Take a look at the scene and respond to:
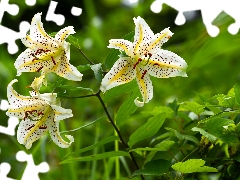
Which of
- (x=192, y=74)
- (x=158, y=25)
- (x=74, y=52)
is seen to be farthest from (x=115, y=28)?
(x=158, y=25)

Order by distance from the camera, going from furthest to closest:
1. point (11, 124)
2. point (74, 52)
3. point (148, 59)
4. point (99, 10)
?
point (99, 10)
point (74, 52)
point (11, 124)
point (148, 59)

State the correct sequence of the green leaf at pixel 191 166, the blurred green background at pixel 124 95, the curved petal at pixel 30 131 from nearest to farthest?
the green leaf at pixel 191 166, the curved petal at pixel 30 131, the blurred green background at pixel 124 95

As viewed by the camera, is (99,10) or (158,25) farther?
(99,10)

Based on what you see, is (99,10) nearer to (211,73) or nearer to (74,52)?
(74,52)

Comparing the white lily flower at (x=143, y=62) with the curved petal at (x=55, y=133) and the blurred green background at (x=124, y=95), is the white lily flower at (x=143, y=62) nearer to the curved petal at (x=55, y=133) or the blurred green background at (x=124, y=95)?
the curved petal at (x=55, y=133)

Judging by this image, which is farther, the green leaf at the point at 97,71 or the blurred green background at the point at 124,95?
the blurred green background at the point at 124,95

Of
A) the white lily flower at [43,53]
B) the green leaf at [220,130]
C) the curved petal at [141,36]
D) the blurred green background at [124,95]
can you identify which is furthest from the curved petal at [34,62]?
the blurred green background at [124,95]
